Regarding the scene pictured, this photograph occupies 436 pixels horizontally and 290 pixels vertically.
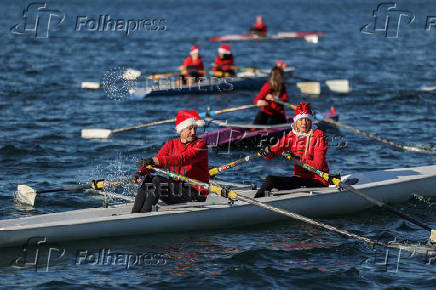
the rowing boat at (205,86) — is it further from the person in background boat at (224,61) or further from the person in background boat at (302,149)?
the person in background boat at (302,149)

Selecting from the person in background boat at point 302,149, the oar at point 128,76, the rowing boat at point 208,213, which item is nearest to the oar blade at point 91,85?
the oar at point 128,76

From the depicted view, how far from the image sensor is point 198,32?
58.4 meters

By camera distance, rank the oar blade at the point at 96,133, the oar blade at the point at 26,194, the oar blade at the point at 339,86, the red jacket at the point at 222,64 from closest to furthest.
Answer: the oar blade at the point at 26,194 < the oar blade at the point at 96,133 < the red jacket at the point at 222,64 < the oar blade at the point at 339,86

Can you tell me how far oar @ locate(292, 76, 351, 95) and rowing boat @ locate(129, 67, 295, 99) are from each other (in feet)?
4.73

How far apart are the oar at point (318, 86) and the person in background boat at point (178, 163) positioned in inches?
579

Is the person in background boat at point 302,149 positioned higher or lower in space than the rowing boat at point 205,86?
lower

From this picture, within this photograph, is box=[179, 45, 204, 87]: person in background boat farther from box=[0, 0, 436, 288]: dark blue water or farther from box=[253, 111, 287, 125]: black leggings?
box=[253, 111, 287, 125]: black leggings

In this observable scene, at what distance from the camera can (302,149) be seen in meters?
12.2

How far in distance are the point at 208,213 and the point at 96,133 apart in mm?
7842

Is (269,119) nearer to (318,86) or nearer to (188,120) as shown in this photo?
(188,120)

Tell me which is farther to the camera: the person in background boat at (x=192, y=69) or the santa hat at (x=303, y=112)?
the person in background boat at (x=192, y=69)

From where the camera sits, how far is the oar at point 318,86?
83.9ft

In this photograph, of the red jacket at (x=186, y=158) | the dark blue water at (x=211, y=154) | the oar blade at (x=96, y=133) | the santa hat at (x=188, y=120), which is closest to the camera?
the dark blue water at (x=211, y=154)

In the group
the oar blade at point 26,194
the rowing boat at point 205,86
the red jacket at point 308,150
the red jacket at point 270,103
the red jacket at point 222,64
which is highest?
the red jacket at point 222,64
